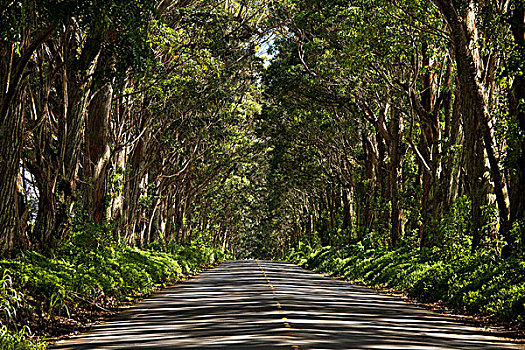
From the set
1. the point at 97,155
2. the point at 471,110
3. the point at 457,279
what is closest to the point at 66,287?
the point at 97,155

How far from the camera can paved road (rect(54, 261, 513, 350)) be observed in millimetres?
11383

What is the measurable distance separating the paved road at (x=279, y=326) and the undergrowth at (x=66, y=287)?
2.52ft

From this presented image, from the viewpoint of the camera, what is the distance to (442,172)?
92.7ft

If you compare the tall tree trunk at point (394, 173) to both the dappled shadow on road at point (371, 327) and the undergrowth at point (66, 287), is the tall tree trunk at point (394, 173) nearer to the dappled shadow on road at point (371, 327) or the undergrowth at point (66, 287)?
the undergrowth at point (66, 287)

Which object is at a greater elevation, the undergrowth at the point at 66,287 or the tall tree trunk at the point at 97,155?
the tall tree trunk at the point at 97,155

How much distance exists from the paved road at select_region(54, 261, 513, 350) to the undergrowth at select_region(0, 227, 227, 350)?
77cm

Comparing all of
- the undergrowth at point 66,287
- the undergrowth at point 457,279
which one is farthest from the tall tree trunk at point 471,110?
the undergrowth at point 66,287

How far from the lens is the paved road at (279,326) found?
11.4 meters

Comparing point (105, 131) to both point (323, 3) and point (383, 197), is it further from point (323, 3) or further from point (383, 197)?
point (383, 197)

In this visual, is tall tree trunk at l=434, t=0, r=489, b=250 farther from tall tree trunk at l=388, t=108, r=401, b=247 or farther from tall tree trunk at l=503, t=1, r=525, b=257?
tall tree trunk at l=388, t=108, r=401, b=247

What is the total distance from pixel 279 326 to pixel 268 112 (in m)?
31.9

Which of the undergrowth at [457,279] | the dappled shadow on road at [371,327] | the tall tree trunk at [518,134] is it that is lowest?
the dappled shadow on road at [371,327]

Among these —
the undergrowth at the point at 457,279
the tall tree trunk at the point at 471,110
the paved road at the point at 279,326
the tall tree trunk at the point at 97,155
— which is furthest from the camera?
the tall tree trunk at the point at 97,155

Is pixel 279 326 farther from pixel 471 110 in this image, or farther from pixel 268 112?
pixel 268 112
